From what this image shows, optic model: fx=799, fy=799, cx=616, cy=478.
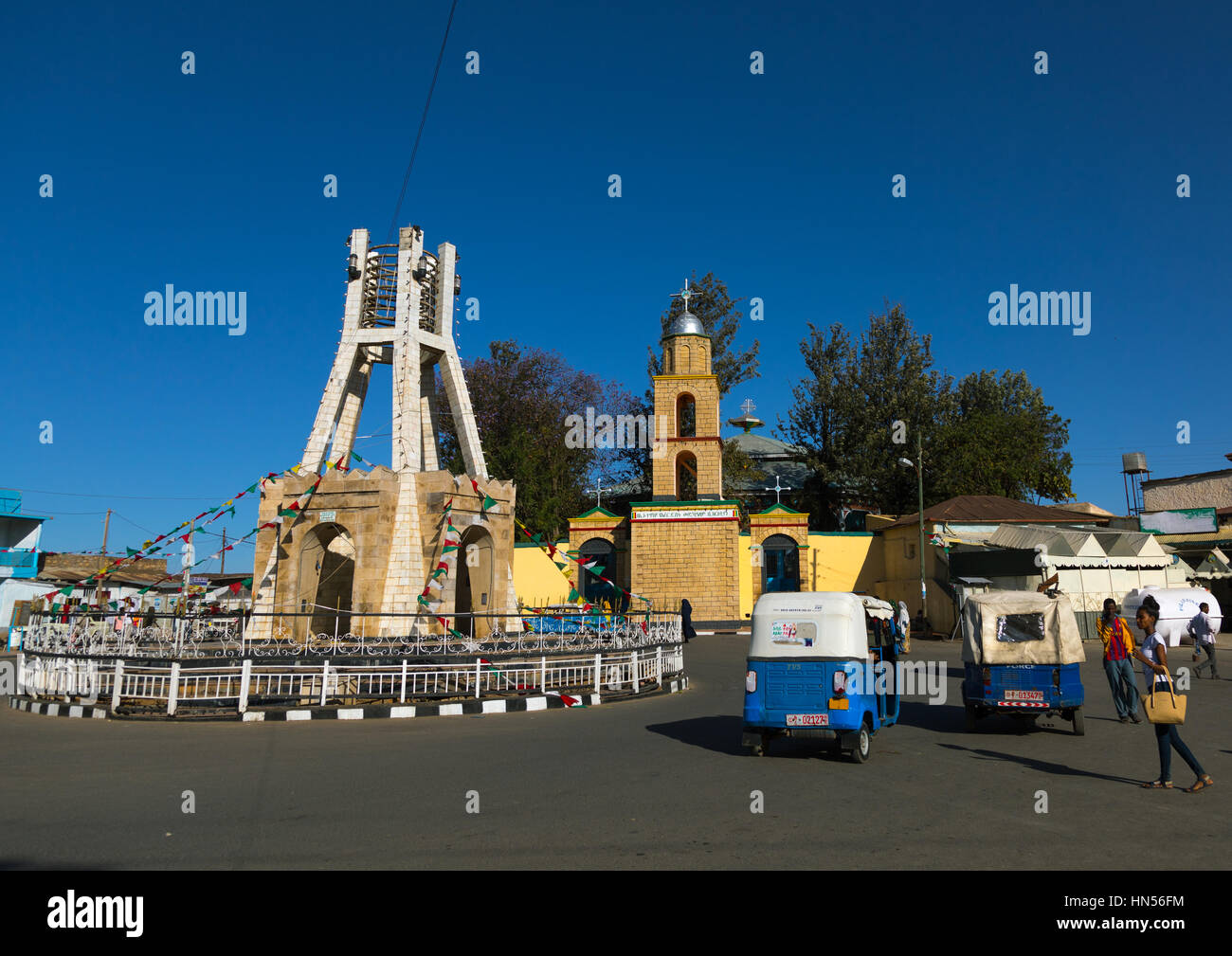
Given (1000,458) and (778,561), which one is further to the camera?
(1000,458)

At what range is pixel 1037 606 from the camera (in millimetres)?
11820

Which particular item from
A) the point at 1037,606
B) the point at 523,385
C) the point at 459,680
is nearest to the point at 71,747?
the point at 459,680

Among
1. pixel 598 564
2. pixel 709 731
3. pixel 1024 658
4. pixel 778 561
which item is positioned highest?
pixel 778 561

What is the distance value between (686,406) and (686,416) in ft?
6.90

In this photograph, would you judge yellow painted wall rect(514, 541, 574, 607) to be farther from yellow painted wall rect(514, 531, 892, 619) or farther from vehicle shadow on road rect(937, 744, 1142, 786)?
vehicle shadow on road rect(937, 744, 1142, 786)

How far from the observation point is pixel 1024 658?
1146cm

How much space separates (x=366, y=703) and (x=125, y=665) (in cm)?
398

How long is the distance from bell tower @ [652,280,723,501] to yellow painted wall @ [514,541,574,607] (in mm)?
6331

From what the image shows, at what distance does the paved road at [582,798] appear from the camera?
555 centimetres

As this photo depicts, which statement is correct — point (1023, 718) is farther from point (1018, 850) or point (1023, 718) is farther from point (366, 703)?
point (366, 703)

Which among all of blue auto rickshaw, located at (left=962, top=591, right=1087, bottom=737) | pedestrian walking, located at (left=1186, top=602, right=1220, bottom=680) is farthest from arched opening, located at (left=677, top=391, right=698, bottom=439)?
blue auto rickshaw, located at (left=962, top=591, right=1087, bottom=737)

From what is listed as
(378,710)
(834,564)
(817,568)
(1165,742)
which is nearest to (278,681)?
(378,710)

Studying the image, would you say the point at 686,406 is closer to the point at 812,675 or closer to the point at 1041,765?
the point at 812,675

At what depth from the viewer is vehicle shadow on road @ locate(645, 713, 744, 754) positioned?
10.3 m
